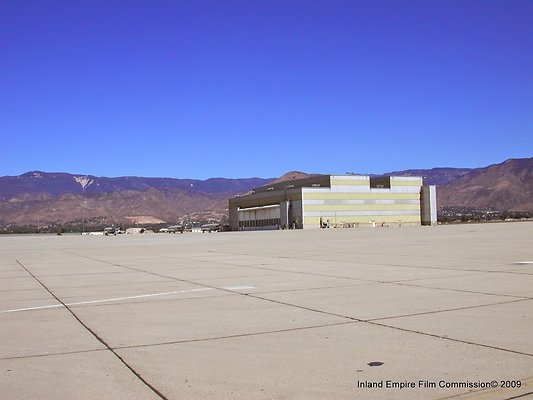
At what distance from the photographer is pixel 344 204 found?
136500 mm

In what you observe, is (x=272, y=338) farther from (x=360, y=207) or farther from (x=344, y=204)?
(x=360, y=207)

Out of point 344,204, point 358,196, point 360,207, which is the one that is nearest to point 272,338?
point 344,204

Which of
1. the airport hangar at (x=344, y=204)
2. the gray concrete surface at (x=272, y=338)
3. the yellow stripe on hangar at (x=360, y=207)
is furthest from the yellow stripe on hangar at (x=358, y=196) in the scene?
the gray concrete surface at (x=272, y=338)

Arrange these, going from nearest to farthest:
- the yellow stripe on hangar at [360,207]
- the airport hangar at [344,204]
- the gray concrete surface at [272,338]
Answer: the gray concrete surface at [272,338] → the airport hangar at [344,204] → the yellow stripe on hangar at [360,207]

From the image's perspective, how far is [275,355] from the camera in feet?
A: 23.4

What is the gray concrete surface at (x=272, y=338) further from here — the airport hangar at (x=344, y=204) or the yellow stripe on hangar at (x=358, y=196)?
the yellow stripe on hangar at (x=358, y=196)

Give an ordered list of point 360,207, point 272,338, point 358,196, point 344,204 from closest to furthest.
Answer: point 272,338 → point 344,204 → point 360,207 → point 358,196

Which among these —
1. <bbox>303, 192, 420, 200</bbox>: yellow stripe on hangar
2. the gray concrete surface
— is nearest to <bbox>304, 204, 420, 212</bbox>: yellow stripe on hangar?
<bbox>303, 192, 420, 200</bbox>: yellow stripe on hangar

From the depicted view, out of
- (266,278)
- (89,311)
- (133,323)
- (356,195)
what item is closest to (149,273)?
(266,278)

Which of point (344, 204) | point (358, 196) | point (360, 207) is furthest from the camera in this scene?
point (358, 196)

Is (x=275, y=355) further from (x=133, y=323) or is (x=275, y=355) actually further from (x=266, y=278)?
(x=266, y=278)

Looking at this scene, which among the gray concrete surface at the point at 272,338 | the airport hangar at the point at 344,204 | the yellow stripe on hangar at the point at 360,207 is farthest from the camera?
the yellow stripe on hangar at the point at 360,207

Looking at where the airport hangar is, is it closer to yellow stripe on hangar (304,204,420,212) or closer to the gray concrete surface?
yellow stripe on hangar (304,204,420,212)

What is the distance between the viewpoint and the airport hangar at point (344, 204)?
132250 millimetres
